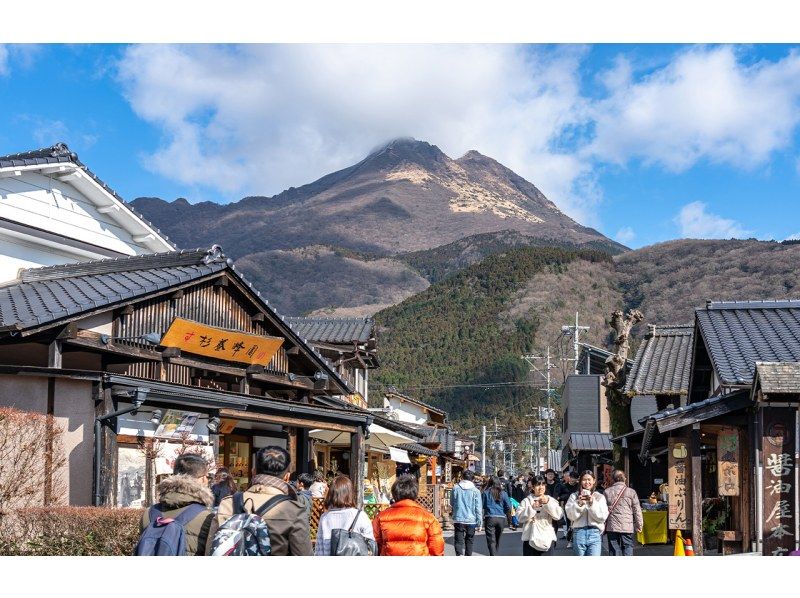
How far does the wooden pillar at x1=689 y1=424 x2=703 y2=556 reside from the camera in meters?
15.6

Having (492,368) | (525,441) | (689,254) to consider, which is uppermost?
(689,254)

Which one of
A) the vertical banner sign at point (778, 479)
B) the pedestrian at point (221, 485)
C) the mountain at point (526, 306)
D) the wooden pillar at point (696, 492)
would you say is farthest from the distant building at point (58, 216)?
the mountain at point (526, 306)

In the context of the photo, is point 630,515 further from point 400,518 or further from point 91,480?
point 91,480

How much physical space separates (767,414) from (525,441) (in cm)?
7626

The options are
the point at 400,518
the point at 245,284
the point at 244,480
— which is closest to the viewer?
the point at 400,518

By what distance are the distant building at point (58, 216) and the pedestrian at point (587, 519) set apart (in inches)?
475

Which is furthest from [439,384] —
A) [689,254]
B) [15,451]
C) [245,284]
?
[15,451]

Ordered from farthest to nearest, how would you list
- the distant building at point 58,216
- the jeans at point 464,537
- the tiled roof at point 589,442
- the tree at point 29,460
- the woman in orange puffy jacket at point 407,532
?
the tiled roof at point 589,442, the distant building at point 58,216, the jeans at point 464,537, the tree at point 29,460, the woman in orange puffy jacket at point 407,532

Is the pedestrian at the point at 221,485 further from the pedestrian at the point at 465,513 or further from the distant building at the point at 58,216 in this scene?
the distant building at the point at 58,216

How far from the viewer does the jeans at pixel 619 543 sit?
12.9 m

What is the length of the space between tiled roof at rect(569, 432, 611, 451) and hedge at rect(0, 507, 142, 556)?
31.3m

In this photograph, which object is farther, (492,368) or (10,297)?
(492,368)

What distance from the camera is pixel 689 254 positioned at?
14138cm

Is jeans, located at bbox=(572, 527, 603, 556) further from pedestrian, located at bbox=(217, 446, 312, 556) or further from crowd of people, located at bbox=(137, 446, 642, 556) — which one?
pedestrian, located at bbox=(217, 446, 312, 556)
